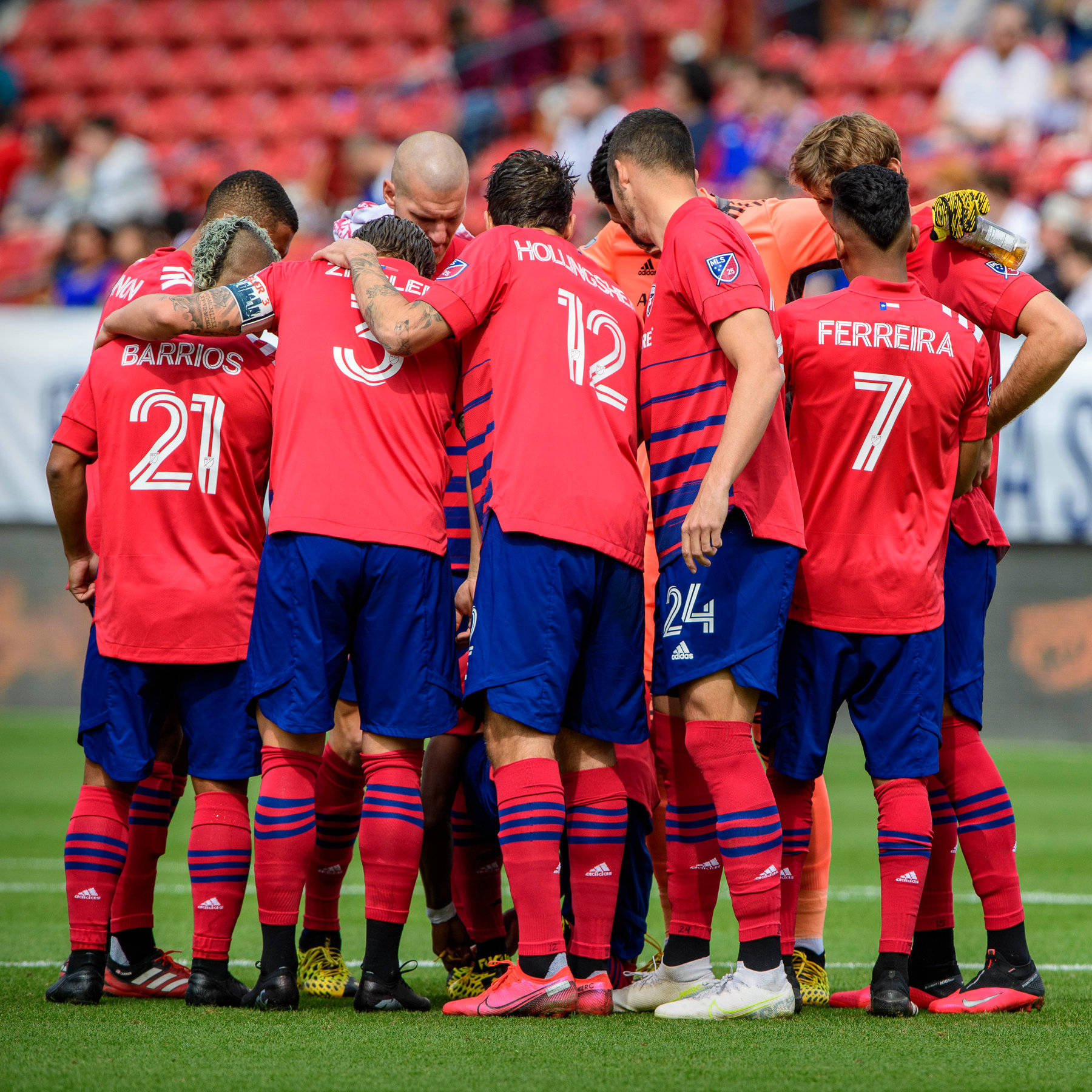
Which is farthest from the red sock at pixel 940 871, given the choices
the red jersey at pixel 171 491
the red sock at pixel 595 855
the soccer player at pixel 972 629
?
the red jersey at pixel 171 491

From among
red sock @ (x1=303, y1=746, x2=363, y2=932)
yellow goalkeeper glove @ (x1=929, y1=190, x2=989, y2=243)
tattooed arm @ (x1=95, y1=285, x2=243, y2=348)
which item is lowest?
red sock @ (x1=303, y1=746, x2=363, y2=932)

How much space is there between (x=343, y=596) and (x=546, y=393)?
2.53 ft

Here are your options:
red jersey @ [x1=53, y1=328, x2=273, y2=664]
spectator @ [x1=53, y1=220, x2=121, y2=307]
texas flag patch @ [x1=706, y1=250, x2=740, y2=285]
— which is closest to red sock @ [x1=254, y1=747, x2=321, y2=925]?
red jersey @ [x1=53, y1=328, x2=273, y2=664]

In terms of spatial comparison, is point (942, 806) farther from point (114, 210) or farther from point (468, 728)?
point (114, 210)

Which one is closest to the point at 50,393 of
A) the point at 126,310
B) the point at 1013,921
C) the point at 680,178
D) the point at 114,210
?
the point at 114,210

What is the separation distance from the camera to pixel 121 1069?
10.5 feet

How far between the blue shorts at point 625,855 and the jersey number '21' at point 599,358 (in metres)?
1.11

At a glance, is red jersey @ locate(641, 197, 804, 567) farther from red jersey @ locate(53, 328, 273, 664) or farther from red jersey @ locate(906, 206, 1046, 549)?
red jersey @ locate(53, 328, 273, 664)

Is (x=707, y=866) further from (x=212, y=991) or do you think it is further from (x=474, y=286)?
(x=474, y=286)

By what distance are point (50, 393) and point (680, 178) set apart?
8.66 m

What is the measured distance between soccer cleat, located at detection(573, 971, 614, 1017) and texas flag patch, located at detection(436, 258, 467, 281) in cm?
192

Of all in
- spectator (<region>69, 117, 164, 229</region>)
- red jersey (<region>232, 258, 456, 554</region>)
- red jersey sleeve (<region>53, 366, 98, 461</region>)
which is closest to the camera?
red jersey (<region>232, 258, 456, 554</region>)

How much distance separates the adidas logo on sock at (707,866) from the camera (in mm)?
4102

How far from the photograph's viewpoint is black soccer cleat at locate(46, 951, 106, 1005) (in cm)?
404
